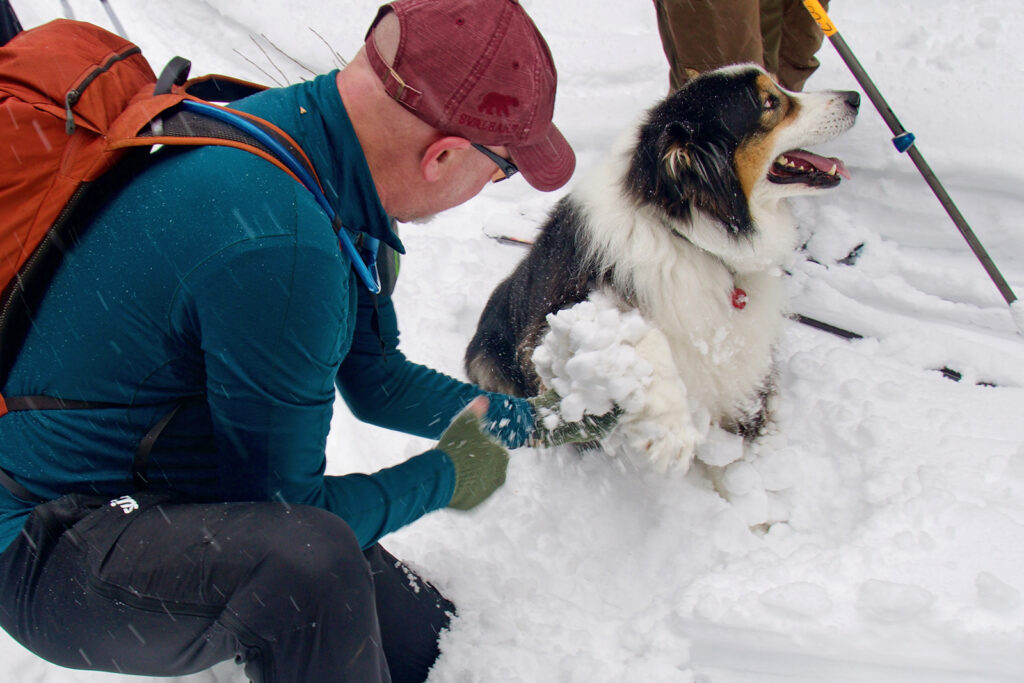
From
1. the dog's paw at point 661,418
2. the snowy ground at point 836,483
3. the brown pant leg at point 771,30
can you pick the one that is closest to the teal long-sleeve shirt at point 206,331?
the snowy ground at point 836,483

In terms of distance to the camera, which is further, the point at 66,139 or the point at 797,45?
the point at 797,45

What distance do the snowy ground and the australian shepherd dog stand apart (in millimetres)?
361

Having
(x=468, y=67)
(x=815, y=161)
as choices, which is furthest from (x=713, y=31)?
(x=468, y=67)

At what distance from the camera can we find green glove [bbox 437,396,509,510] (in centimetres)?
168

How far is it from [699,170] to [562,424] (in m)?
0.97

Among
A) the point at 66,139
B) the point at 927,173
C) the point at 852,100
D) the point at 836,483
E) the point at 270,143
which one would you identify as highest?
the point at 66,139

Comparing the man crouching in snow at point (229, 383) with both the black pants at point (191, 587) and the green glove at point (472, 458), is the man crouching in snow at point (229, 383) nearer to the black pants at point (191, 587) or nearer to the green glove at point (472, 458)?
the black pants at point (191, 587)

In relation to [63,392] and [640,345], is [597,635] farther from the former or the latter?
[63,392]

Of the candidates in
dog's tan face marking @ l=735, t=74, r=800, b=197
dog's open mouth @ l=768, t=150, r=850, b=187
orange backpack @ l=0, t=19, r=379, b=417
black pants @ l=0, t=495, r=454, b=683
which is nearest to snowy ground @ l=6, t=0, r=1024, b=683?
black pants @ l=0, t=495, r=454, b=683

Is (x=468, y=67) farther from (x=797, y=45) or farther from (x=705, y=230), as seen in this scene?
(x=797, y=45)

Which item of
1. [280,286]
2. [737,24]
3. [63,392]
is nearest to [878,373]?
[737,24]

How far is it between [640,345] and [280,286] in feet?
4.01

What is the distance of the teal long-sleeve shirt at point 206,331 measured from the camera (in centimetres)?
112

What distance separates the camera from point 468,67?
1278 millimetres
